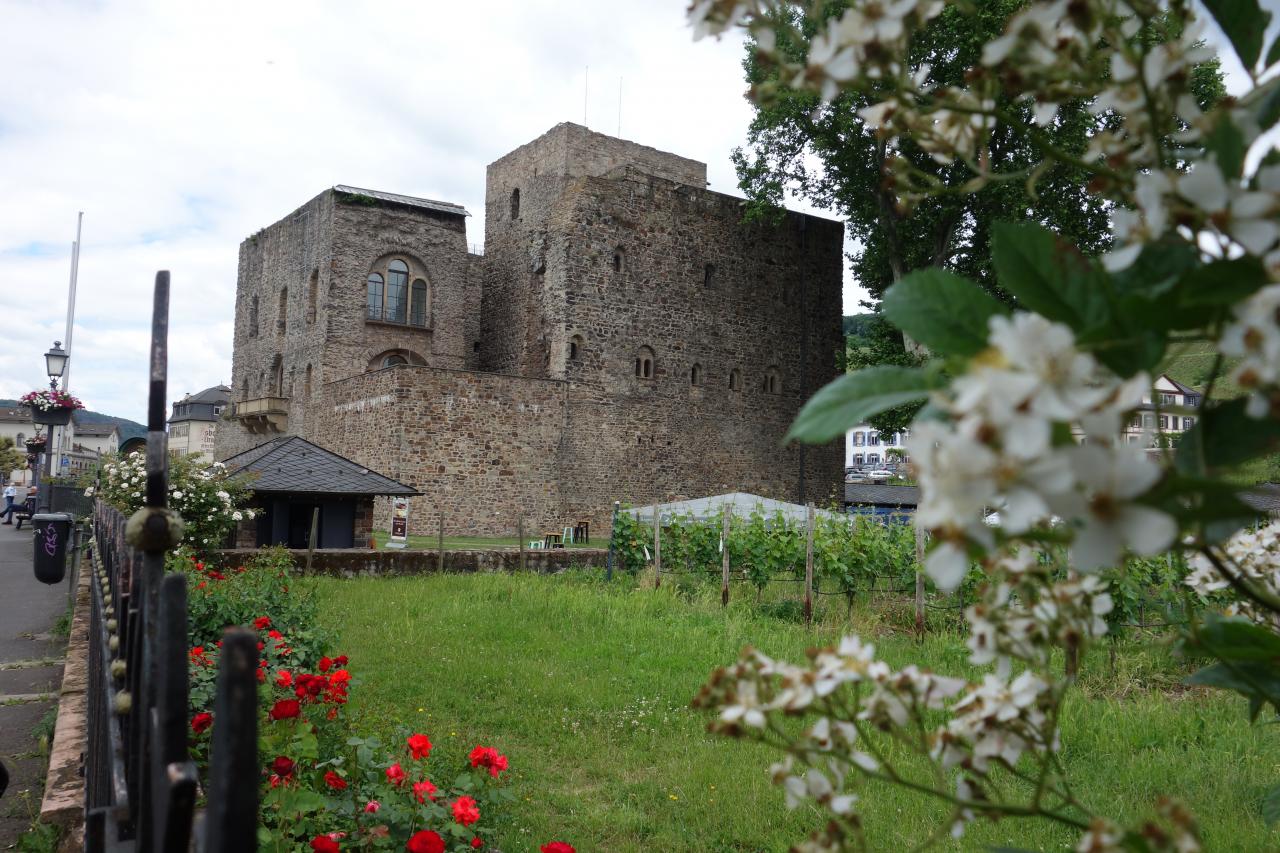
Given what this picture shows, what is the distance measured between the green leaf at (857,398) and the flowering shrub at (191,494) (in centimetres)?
1081

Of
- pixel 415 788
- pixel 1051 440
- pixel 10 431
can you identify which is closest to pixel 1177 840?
pixel 1051 440

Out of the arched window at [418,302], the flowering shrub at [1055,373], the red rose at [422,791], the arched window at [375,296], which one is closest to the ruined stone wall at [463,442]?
the arched window at [375,296]

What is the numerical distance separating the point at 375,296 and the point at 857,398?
2722 centimetres

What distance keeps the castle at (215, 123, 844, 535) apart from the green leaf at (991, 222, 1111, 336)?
2151 cm

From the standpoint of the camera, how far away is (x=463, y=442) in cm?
2230

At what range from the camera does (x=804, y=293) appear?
1093 inches

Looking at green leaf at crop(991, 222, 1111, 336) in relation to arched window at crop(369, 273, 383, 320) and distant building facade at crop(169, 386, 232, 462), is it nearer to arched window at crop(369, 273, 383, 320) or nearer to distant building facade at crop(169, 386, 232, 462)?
arched window at crop(369, 273, 383, 320)

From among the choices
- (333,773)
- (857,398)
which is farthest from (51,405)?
(857,398)

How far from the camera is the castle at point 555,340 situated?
74.4ft

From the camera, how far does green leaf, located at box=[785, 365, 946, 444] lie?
71 cm

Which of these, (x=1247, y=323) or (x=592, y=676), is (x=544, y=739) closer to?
(x=592, y=676)

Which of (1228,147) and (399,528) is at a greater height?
(1228,147)

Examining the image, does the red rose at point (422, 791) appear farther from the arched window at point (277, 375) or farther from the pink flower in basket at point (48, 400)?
the arched window at point (277, 375)

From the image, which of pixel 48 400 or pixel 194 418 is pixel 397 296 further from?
pixel 194 418
